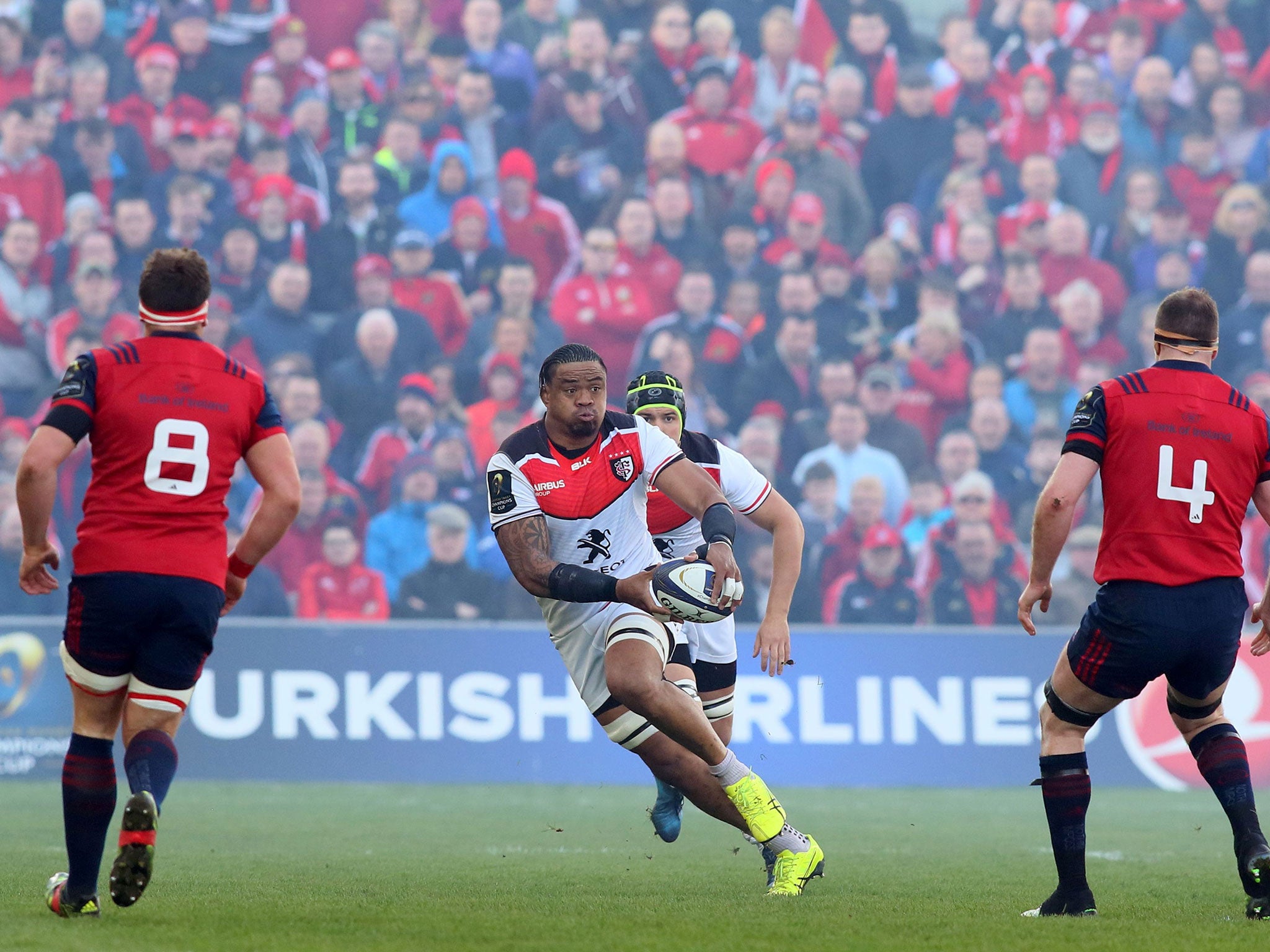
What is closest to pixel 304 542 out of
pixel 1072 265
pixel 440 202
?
pixel 440 202

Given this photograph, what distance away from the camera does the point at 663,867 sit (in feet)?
25.4

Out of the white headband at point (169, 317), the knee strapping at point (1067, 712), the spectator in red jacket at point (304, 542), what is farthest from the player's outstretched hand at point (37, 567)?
the spectator in red jacket at point (304, 542)

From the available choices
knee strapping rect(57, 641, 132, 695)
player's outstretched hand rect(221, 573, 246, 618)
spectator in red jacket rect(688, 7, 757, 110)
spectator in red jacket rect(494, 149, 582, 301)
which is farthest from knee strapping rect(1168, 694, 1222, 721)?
spectator in red jacket rect(688, 7, 757, 110)

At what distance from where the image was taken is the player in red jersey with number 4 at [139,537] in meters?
5.29

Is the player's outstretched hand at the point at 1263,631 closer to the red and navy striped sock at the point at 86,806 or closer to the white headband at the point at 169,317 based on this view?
the white headband at the point at 169,317

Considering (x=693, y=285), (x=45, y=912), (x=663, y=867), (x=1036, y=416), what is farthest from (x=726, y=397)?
(x=45, y=912)

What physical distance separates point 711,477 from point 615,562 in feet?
1.90

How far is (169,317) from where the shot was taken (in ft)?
18.0

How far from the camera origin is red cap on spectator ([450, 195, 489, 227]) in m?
15.7

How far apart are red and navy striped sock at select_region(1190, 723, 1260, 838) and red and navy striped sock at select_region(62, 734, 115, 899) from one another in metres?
3.93

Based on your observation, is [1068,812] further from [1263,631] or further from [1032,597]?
[1263,631]

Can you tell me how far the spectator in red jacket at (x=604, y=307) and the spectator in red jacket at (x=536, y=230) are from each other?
0.35 metres

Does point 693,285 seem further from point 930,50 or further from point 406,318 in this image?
point 930,50

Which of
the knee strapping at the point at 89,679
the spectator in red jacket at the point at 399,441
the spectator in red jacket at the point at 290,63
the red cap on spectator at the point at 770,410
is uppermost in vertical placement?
the spectator in red jacket at the point at 290,63
